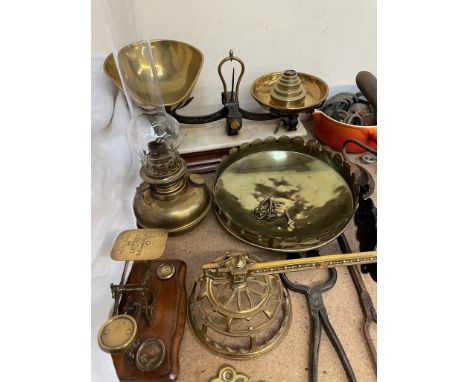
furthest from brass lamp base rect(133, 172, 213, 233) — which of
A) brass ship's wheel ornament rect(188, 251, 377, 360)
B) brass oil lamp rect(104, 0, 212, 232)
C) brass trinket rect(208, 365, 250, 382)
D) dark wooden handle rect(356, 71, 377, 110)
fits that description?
dark wooden handle rect(356, 71, 377, 110)

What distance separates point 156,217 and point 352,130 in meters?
0.54

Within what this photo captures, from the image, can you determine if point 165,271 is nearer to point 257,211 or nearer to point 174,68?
point 257,211

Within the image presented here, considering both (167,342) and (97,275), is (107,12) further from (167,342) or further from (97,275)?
(167,342)

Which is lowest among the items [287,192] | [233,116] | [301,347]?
[301,347]

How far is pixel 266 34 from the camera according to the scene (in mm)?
959

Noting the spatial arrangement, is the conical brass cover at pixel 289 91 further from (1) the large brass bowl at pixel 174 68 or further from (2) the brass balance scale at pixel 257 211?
(1) the large brass bowl at pixel 174 68

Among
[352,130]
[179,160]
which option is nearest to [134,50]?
[179,160]

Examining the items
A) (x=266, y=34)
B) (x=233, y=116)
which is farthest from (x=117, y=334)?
(x=266, y=34)

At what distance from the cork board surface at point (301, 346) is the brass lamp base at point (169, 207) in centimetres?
7

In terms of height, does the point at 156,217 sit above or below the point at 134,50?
below

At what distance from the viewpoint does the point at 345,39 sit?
3.37ft

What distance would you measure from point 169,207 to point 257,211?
185mm

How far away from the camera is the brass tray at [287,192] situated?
2.22 ft

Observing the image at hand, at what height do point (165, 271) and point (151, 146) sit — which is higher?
point (151, 146)
